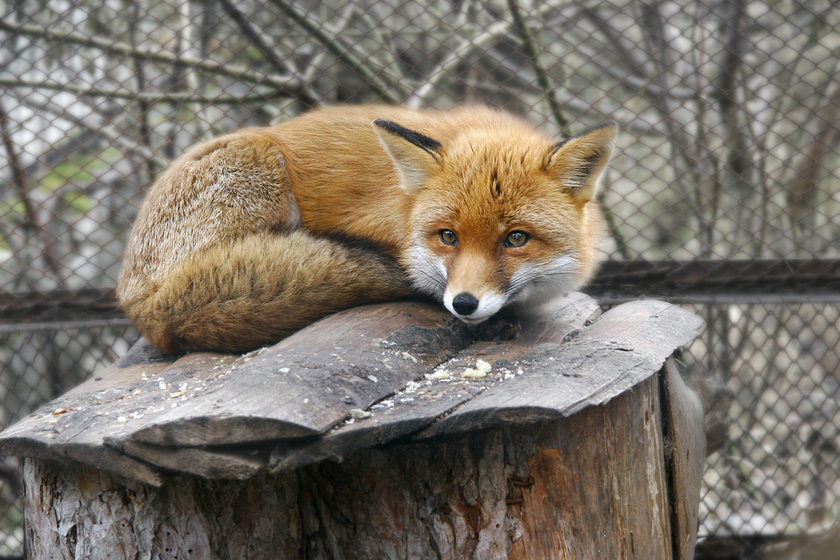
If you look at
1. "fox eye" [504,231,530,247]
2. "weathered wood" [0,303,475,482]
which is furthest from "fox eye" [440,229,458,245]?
"weathered wood" [0,303,475,482]

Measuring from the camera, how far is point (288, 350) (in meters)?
1.80

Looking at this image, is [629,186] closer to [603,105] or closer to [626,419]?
A: [603,105]

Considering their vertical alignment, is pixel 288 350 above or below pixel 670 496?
above

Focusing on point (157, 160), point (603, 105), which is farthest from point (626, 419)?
point (603, 105)

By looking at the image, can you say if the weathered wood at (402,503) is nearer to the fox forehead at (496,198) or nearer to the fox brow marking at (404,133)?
the fox forehead at (496,198)

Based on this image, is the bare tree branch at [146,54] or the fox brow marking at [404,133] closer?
the fox brow marking at [404,133]

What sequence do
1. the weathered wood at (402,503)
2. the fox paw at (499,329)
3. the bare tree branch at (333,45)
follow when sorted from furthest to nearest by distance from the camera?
the bare tree branch at (333,45) < the fox paw at (499,329) < the weathered wood at (402,503)

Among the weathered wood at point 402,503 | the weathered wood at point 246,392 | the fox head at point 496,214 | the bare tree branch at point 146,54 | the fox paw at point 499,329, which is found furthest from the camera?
the bare tree branch at point 146,54

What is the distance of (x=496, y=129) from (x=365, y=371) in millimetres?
1273

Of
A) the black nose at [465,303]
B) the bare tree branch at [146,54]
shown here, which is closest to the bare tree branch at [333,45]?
the bare tree branch at [146,54]

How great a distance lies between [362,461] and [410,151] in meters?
1.11

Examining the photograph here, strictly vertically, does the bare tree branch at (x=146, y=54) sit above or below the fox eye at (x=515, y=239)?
above

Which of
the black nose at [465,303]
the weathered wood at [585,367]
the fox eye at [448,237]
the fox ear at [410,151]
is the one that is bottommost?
the weathered wood at [585,367]

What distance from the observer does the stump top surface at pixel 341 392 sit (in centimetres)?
133
